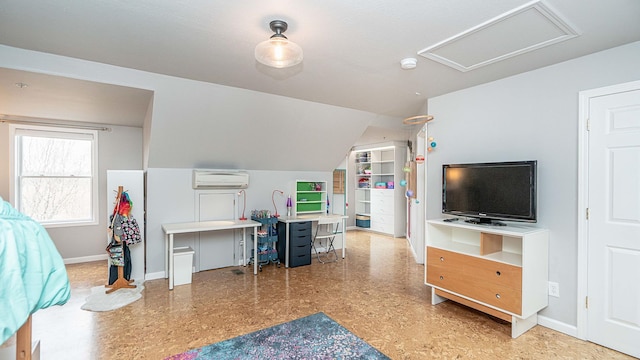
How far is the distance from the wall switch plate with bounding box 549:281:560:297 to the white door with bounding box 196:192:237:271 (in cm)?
406

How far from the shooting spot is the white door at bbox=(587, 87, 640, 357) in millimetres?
2383

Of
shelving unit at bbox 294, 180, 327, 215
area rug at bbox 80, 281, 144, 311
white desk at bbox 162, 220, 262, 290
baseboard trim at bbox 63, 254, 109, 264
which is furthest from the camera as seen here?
shelving unit at bbox 294, 180, 327, 215

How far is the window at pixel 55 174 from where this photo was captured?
468cm

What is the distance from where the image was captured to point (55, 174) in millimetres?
4871

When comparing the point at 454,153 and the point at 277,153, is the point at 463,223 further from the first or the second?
the point at 277,153

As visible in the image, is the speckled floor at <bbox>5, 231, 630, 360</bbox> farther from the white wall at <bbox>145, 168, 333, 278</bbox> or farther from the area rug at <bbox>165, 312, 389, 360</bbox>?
the white wall at <bbox>145, 168, 333, 278</bbox>

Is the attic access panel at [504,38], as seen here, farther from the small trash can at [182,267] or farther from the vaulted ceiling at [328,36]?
the small trash can at [182,267]

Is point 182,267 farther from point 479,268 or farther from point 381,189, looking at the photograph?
point 381,189

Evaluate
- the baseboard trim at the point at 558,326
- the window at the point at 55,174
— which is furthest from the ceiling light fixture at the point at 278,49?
the window at the point at 55,174

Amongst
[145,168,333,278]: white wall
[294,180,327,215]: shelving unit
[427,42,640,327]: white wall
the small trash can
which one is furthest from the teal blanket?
[294,180,327,215]: shelving unit

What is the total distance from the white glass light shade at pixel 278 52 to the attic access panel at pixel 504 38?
45.1 inches

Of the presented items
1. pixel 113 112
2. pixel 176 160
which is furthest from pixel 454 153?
pixel 113 112

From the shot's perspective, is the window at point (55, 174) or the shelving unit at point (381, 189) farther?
the shelving unit at point (381, 189)

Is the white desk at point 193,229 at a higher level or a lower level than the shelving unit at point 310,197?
lower
